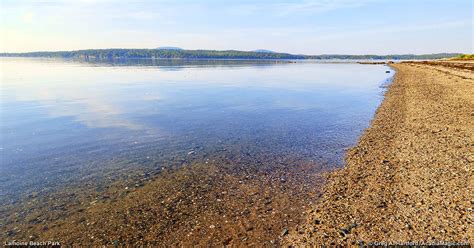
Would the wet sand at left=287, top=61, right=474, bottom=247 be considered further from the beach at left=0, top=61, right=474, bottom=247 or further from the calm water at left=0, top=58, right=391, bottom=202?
the calm water at left=0, top=58, right=391, bottom=202

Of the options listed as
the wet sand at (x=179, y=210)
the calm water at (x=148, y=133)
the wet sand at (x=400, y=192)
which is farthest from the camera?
the calm water at (x=148, y=133)

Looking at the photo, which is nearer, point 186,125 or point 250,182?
point 250,182

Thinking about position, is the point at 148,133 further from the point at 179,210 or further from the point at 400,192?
the point at 400,192

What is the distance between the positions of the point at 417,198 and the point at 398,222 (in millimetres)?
1932

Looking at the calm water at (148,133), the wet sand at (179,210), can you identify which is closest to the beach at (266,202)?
the wet sand at (179,210)

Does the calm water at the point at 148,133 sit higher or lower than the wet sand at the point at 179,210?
higher

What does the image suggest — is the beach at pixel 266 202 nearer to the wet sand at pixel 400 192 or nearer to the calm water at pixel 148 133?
the wet sand at pixel 400 192

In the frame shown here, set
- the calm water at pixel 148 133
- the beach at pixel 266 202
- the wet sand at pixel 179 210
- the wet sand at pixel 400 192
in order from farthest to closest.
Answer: the calm water at pixel 148 133
the wet sand at pixel 179 210
the beach at pixel 266 202
the wet sand at pixel 400 192

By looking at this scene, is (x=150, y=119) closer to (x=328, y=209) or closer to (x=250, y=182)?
(x=250, y=182)

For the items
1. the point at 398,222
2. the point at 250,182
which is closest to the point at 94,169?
the point at 250,182

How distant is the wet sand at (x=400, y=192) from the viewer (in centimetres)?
837

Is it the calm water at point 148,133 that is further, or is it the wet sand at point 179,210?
the calm water at point 148,133

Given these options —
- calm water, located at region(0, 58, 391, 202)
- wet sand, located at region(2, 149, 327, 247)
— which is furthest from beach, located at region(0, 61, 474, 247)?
calm water, located at region(0, 58, 391, 202)

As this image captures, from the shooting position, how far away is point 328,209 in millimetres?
10031
